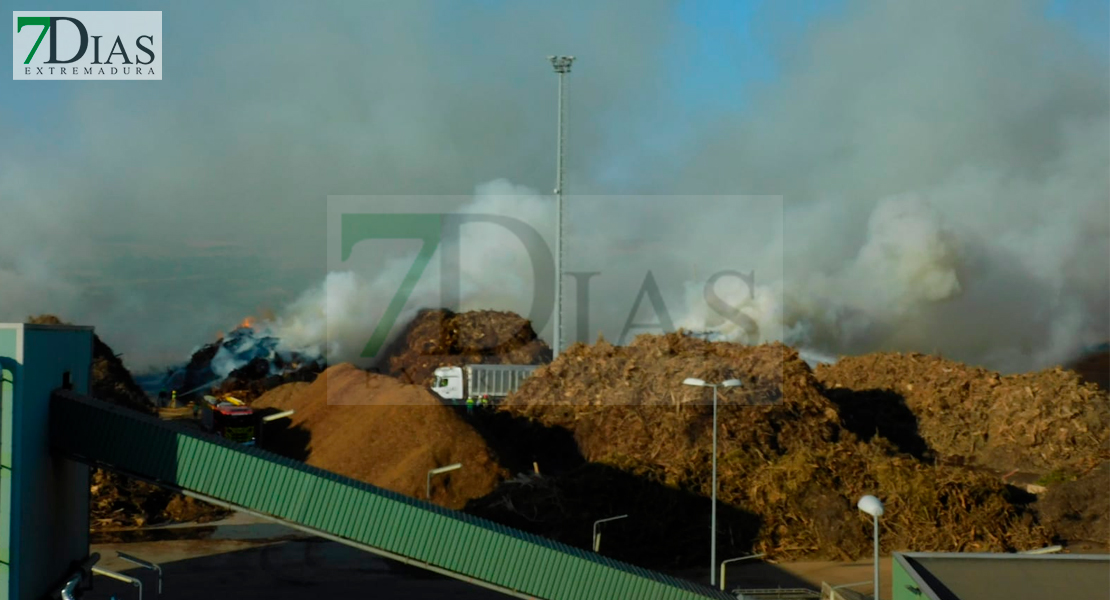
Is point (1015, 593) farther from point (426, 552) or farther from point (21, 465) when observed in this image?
point (21, 465)

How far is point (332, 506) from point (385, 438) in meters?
16.0

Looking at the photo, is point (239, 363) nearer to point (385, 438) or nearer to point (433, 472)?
point (385, 438)

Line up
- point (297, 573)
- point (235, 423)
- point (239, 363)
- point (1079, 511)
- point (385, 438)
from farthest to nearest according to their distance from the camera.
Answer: point (239, 363) → point (235, 423) → point (385, 438) → point (1079, 511) → point (297, 573)

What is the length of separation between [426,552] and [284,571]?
8.58 metres

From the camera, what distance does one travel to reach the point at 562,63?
40.8 m

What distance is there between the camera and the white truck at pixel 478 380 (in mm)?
40906

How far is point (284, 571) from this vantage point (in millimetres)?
22766

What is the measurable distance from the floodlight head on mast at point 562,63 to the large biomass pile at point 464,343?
468 inches

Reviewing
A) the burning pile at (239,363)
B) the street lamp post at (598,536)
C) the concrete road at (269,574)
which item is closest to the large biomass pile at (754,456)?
the street lamp post at (598,536)

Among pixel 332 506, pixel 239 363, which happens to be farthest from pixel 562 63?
pixel 332 506

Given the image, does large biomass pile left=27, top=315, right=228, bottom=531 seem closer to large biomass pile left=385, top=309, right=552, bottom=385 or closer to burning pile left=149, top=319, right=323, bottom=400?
large biomass pile left=385, top=309, right=552, bottom=385

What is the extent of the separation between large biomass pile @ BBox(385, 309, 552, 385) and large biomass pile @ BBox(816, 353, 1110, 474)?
14263 millimetres

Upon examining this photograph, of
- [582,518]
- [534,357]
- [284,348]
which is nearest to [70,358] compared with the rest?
[582,518]

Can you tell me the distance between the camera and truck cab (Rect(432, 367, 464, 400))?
4094 cm
